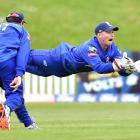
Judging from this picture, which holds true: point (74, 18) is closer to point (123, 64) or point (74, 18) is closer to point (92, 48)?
point (92, 48)

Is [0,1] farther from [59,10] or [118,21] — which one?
[118,21]

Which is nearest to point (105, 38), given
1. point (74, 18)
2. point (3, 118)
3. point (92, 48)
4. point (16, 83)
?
point (92, 48)

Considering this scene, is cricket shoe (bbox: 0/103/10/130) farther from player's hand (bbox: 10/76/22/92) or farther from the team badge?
the team badge

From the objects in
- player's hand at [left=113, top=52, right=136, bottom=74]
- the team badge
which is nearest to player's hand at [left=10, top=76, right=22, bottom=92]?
the team badge

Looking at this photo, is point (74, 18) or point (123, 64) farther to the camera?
point (74, 18)

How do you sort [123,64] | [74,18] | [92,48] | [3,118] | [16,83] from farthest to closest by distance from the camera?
1. [74,18]
2. [92,48]
3. [123,64]
4. [16,83]
5. [3,118]

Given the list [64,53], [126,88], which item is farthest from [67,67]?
[126,88]

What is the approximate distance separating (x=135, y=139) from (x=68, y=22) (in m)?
26.2

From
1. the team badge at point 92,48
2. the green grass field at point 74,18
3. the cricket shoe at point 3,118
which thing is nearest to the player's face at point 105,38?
the team badge at point 92,48

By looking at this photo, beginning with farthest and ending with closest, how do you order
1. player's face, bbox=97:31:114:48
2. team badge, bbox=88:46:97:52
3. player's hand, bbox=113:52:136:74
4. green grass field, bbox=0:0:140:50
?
green grass field, bbox=0:0:140:50 → player's face, bbox=97:31:114:48 → team badge, bbox=88:46:97:52 → player's hand, bbox=113:52:136:74

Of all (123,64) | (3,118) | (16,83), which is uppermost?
(123,64)

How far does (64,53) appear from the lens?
47.5 feet

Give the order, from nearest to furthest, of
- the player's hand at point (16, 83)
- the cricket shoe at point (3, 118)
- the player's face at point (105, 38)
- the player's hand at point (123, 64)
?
the cricket shoe at point (3, 118), the player's hand at point (16, 83), the player's hand at point (123, 64), the player's face at point (105, 38)

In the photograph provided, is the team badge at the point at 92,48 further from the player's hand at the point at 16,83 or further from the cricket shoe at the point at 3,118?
the cricket shoe at the point at 3,118
